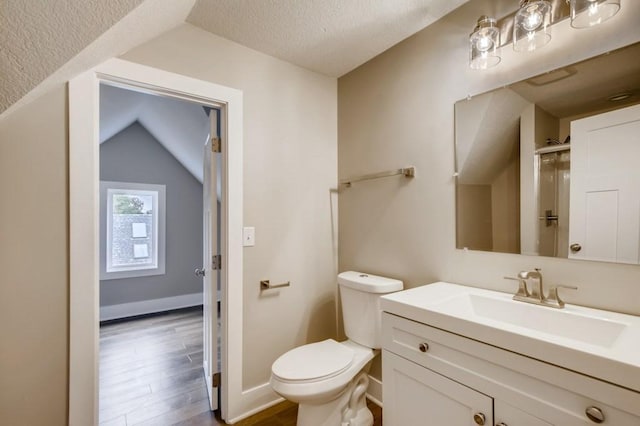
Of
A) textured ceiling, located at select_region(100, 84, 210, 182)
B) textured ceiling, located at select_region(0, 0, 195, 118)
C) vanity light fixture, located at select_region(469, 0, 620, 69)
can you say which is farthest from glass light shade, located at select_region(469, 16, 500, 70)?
textured ceiling, located at select_region(100, 84, 210, 182)

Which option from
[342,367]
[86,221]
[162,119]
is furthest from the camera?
[162,119]

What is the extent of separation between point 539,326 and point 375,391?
3.80 feet

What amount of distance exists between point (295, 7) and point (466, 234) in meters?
1.43

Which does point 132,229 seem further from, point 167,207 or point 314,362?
point 314,362

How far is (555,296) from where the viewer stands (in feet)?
3.81

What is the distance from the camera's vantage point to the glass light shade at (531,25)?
1205 millimetres

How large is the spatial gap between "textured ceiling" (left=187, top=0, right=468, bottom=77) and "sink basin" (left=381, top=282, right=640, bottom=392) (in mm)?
1412

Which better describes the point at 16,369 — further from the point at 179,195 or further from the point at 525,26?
the point at 179,195

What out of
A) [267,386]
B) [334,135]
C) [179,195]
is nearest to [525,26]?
[334,135]

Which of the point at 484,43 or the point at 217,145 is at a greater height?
the point at 484,43

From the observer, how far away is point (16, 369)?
4.03 ft

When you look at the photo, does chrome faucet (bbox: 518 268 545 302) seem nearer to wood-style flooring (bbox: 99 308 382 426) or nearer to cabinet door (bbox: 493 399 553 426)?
cabinet door (bbox: 493 399 553 426)

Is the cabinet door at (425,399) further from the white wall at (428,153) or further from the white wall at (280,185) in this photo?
the white wall at (280,185)

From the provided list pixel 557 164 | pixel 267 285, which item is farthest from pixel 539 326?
pixel 267 285
